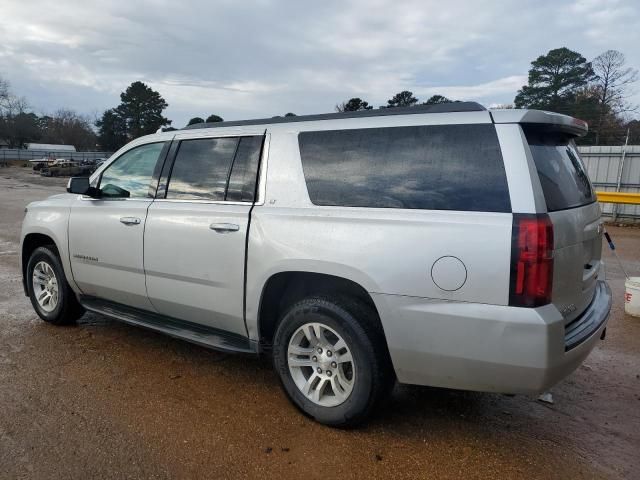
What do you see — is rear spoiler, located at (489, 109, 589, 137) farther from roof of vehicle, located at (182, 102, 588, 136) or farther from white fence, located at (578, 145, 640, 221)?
white fence, located at (578, 145, 640, 221)

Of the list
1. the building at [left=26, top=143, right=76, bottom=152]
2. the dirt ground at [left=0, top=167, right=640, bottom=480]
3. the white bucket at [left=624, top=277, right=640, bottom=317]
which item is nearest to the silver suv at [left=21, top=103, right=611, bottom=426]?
the dirt ground at [left=0, top=167, right=640, bottom=480]

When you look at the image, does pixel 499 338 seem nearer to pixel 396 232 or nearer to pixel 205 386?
pixel 396 232

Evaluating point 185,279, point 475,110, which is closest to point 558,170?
point 475,110

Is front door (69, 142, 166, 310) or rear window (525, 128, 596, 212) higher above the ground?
rear window (525, 128, 596, 212)

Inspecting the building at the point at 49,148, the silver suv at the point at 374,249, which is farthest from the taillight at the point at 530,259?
the building at the point at 49,148

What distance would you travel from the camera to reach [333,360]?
10.6ft

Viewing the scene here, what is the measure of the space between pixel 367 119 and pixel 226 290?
5.09 ft

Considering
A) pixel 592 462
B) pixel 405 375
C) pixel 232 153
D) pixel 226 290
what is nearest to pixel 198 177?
pixel 232 153

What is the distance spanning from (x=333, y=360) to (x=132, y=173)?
2.63 meters

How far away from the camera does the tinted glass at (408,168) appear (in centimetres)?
273

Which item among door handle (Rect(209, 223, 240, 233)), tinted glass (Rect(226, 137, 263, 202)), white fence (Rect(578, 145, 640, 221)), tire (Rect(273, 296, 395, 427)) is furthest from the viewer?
white fence (Rect(578, 145, 640, 221))

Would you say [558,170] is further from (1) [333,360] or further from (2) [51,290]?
(2) [51,290]

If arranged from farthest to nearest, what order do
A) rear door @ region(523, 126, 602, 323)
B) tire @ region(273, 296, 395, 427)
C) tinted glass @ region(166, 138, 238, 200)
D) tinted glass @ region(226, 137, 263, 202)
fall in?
tinted glass @ region(166, 138, 238, 200)
tinted glass @ region(226, 137, 263, 202)
tire @ region(273, 296, 395, 427)
rear door @ region(523, 126, 602, 323)

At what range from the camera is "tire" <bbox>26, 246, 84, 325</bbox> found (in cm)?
503
